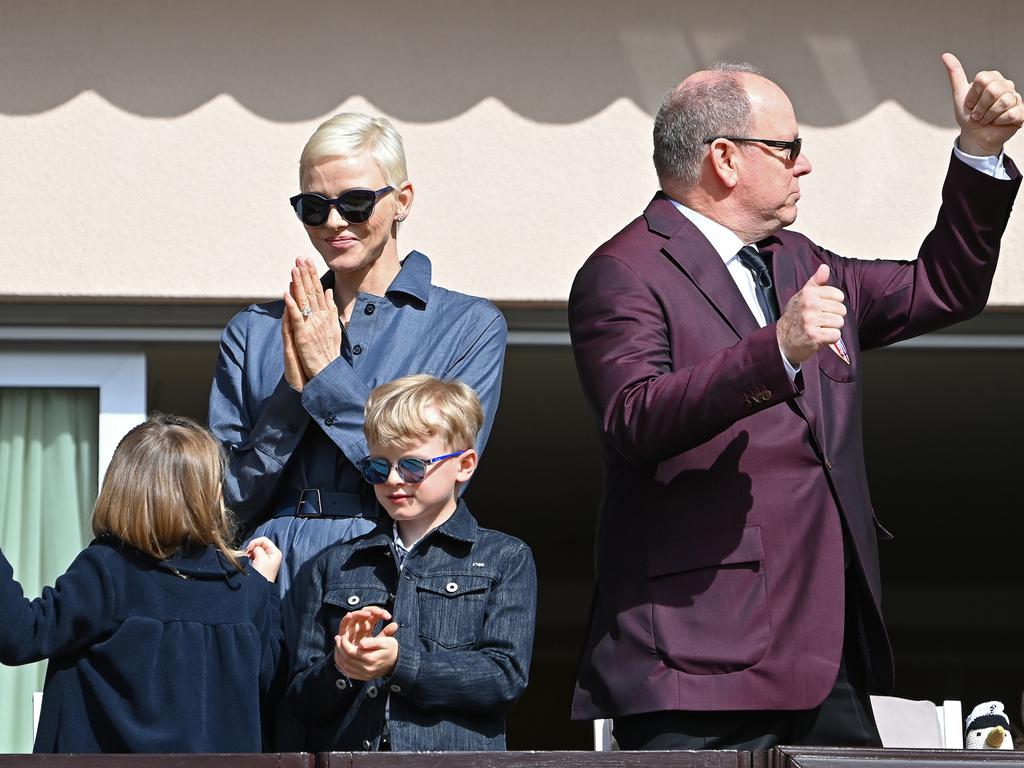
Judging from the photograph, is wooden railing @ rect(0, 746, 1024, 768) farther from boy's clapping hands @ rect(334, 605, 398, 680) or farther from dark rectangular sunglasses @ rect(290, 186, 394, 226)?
dark rectangular sunglasses @ rect(290, 186, 394, 226)

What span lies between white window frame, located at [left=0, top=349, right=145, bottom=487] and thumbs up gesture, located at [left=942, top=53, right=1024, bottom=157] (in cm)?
243

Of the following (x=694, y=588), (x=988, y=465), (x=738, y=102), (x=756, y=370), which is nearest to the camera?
(x=756, y=370)

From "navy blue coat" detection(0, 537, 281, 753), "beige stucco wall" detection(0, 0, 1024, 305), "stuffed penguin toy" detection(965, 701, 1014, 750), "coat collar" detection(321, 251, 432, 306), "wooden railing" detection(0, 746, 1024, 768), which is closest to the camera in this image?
"wooden railing" detection(0, 746, 1024, 768)

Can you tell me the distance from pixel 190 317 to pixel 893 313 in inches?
83.2

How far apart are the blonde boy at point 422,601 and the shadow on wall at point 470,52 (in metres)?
1.72

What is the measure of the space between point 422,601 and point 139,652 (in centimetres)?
49

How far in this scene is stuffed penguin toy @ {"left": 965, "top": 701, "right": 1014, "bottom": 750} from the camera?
14.0 feet

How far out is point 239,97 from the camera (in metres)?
4.73

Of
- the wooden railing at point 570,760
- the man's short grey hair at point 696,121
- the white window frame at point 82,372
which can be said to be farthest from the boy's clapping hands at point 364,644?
the white window frame at point 82,372

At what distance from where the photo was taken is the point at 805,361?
117 inches

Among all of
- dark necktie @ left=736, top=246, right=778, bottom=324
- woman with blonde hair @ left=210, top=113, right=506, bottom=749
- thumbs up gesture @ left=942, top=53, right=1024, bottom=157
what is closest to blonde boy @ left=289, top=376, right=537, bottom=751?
woman with blonde hair @ left=210, top=113, right=506, bottom=749

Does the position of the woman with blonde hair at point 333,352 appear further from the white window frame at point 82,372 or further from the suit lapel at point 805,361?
the white window frame at point 82,372

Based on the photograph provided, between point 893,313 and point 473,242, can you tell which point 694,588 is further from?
point 473,242

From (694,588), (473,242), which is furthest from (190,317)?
(694,588)
